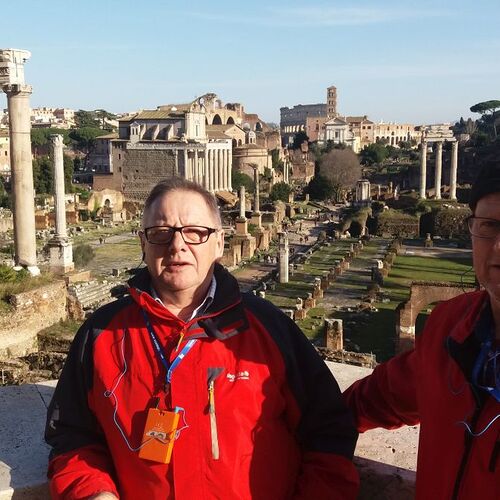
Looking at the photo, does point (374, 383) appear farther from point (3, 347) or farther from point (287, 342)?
point (3, 347)

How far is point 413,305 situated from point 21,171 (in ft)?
23.6

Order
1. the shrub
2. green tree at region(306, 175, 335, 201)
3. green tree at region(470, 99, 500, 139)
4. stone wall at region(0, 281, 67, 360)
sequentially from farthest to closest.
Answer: green tree at region(470, 99, 500, 139), green tree at region(306, 175, 335, 201), the shrub, stone wall at region(0, 281, 67, 360)

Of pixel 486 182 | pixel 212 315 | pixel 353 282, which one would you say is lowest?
pixel 353 282

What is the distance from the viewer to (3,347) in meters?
8.27

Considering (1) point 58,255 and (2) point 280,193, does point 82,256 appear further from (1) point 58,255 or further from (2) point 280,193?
(2) point 280,193

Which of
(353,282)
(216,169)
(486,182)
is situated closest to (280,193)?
(216,169)

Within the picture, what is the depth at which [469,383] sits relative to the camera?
4.99 ft

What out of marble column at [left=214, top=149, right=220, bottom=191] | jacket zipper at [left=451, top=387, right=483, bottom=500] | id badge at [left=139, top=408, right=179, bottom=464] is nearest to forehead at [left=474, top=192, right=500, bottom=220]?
jacket zipper at [left=451, top=387, right=483, bottom=500]

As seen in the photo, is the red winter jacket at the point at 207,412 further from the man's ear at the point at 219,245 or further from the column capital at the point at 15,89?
the column capital at the point at 15,89

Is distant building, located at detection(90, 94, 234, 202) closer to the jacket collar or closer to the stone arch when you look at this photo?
the stone arch

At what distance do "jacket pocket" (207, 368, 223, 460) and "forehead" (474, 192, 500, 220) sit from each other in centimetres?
80

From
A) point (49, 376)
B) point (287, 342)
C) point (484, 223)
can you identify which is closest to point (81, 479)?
point (287, 342)

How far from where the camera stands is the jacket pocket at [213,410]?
1.75m

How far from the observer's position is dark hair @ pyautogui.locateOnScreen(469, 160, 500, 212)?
1.52 m
